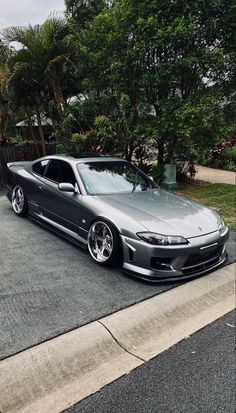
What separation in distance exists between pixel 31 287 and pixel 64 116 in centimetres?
746

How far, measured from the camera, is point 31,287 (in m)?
3.73

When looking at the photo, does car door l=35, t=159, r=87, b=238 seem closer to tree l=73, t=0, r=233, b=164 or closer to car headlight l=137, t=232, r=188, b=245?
car headlight l=137, t=232, r=188, b=245

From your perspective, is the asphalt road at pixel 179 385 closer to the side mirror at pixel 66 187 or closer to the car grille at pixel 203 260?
the car grille at pixel 203 260

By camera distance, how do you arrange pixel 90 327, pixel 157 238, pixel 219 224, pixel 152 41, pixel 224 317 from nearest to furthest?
pixel 90 327 → pixel 224 317 → pixel 157 238 → pixel 219 224 → pixel 152 41

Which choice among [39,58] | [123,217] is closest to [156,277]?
[123,217]

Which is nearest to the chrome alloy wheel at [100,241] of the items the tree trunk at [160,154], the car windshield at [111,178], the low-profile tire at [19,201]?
the car windshield at [111,178]

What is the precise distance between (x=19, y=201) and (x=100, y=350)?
3876 mm

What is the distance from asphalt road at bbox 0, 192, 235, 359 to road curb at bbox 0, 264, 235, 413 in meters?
0.13

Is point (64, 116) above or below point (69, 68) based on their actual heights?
below

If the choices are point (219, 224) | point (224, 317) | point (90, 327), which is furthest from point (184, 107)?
point (90, 327)

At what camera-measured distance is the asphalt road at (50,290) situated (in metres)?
3.02

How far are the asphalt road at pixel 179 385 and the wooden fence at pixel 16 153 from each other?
7156mm

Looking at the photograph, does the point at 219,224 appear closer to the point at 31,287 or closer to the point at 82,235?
the point at 82,235

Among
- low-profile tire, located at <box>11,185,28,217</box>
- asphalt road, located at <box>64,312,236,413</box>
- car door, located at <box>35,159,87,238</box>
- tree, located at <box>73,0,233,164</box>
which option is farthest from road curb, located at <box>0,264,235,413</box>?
tree, located at <box>73,0,233,164</box>
